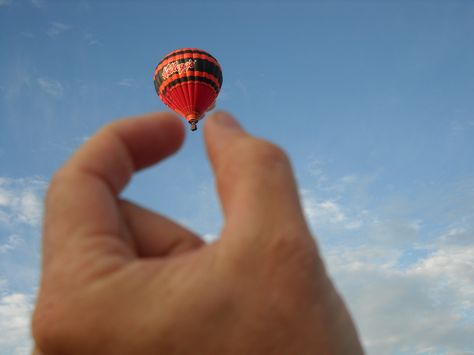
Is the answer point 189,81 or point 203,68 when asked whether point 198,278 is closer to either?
point 189,81

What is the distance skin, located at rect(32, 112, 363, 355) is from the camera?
1.71 meters

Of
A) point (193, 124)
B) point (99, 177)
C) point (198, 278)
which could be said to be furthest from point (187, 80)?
point (198, 278)

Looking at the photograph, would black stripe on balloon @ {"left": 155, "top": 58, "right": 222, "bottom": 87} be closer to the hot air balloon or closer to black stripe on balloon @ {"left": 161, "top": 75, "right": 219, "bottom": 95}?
the hot air balloon

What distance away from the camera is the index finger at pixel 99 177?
6.15ft

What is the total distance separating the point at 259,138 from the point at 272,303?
2.00 ft

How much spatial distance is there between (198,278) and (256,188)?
0.35 meters

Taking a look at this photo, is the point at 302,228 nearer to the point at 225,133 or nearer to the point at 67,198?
the point at 225,133

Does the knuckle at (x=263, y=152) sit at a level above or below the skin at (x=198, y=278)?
above

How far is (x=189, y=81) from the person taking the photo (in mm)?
29344

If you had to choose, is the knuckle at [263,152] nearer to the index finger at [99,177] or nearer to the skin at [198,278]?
the skin at [198,278]

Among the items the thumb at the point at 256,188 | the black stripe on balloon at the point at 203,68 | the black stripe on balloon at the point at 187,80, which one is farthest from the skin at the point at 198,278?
the black stripe on balloon at the point at 203,68

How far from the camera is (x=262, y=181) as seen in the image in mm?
1843

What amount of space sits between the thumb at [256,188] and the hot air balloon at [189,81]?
27.9 metres

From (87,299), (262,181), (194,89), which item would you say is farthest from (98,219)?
(194,89)
